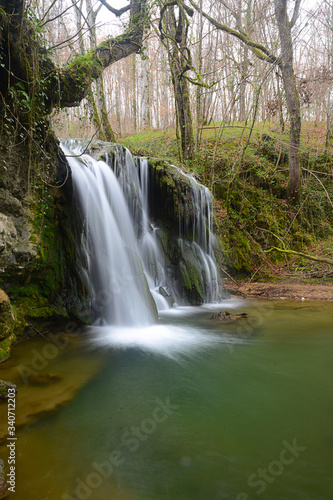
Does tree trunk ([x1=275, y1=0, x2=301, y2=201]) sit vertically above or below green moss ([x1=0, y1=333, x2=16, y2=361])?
above

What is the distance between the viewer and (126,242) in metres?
7.12

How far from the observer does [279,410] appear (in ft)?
9.34

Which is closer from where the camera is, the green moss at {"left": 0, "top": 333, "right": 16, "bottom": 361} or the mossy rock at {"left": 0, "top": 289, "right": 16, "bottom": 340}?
the green moss at {"left": 0, "top": 333, "right": 16, "bottom": 361}

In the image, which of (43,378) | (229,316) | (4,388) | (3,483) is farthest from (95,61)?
(3,483)

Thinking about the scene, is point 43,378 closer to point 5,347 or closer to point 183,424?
point 5,347

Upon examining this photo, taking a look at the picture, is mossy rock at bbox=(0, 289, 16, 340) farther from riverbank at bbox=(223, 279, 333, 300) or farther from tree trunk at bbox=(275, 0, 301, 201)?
tree trunk at bbox=(275, 0, 301, 201)

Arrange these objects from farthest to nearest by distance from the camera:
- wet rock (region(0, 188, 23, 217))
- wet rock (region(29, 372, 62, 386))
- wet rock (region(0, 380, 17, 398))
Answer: wet rock (region(0, 188, 23, 217)) → wet rock (region(29, 372, 62, 386)) → wet rock (region(0, 380, 17, 398))

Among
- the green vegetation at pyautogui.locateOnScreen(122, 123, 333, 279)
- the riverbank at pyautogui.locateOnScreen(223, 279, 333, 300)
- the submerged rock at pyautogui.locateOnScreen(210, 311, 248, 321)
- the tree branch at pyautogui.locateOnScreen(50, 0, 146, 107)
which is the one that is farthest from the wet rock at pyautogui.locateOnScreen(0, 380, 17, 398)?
the green vegetation at pyautogui.locateOnScreen(122, 123, 333, 279)

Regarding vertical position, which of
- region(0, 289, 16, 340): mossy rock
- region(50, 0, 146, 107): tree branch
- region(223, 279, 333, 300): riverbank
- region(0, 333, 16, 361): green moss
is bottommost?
region(223, 279, 333, 300): riverbank

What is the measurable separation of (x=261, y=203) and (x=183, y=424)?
35.3 ft

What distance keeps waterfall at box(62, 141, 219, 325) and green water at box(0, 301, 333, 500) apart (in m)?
1.43

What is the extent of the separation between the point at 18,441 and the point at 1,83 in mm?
4637

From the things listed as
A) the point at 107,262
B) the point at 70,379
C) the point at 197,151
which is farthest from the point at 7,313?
the point at 197,151

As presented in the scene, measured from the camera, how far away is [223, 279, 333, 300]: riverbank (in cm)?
822
